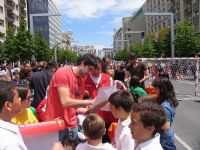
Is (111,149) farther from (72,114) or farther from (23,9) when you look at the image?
(23,9)

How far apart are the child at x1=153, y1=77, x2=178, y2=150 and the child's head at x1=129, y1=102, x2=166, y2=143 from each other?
1.51 metres

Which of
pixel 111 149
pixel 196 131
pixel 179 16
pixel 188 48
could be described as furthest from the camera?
pixel 179 16

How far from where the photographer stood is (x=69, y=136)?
16.0 feet

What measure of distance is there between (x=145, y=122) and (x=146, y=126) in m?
0.03

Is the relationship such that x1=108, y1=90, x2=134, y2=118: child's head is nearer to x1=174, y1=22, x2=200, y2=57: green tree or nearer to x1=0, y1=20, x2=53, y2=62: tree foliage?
x1=174, y1=22, x2=200, y2=57: green tree

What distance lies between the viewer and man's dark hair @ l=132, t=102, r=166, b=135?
3191mm

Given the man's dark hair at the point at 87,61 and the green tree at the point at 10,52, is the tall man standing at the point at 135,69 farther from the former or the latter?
the green tree at the point at 10,52

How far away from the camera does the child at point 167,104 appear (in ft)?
15.8

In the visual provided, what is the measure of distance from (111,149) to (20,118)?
56.0 inches

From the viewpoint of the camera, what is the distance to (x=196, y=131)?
34.9 feet

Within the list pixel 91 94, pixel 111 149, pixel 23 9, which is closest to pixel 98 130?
pixel 111 149

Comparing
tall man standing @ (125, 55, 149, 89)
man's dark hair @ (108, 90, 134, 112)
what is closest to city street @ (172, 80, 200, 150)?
tall man standing @ (125, 55, 149, 89)

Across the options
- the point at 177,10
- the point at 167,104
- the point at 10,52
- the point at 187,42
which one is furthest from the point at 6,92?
the point at 177,10

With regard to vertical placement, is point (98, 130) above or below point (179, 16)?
below
